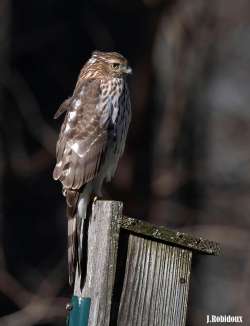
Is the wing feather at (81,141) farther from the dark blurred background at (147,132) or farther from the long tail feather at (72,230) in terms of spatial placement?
the dark blurred background at (147,132)

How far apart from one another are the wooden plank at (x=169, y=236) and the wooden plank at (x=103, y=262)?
2.1 inches

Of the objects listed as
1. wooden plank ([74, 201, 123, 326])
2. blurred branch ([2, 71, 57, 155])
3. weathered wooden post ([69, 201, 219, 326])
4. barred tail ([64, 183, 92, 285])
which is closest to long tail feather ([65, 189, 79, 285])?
barred tail ([64, 183, 92, 285])

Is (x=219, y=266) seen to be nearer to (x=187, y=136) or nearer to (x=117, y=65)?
(x=187, y=136)

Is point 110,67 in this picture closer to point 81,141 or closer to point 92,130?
point 92,130

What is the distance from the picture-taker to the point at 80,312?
4.11 metres

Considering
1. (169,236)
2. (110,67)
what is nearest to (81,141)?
(110,67)

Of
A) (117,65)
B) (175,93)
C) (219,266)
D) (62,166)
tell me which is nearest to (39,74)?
(175,93)

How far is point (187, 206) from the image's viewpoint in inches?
431

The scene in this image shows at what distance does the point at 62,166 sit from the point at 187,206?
5777 millimetres

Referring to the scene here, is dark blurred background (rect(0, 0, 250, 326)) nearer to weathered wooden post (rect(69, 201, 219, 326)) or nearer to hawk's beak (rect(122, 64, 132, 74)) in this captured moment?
hawk's beak (rect(122, 64, 132, 74))

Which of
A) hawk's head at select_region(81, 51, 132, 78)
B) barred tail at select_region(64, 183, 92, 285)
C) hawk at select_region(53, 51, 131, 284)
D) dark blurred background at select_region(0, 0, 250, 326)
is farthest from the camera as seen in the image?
dark blurred background at select_region(0, 0, 250, 326)

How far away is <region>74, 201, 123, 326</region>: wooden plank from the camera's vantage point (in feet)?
13.1

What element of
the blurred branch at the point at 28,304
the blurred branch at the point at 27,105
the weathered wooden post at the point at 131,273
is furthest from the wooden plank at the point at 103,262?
the blurred branch at the point at 27,105

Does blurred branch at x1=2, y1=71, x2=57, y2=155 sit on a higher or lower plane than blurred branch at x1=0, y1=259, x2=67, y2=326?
higher
